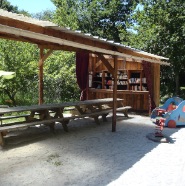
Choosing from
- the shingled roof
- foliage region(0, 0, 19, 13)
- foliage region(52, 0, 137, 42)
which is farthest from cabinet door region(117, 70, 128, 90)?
foliage region(0, 0, 19, 13)

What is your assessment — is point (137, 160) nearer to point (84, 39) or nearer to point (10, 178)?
point (10, 178)

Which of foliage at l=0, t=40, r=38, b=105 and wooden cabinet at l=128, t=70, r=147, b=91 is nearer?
wooden cabinet at l=128, t=70, r=147, b=91

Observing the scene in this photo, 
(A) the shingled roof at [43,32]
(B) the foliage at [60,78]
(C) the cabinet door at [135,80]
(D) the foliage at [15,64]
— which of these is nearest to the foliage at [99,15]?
(B) the foliage at [60,78]

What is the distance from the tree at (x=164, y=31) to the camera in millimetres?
15805

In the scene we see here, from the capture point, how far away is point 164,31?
52.7 ft

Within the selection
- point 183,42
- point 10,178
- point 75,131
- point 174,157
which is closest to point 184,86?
point 183,42

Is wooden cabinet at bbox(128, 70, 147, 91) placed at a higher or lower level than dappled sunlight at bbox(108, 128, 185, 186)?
higher

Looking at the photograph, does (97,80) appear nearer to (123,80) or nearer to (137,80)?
(123,80)

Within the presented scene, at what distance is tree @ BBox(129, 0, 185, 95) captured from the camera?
15805mm

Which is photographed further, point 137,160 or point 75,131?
point 75,131

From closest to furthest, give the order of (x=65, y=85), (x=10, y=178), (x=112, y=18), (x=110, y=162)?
(x=10, y=178), (x=110, y=162), (x=65, y=85), (x=112, y=18)

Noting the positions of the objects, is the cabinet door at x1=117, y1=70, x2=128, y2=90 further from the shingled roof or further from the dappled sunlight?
the dappled sunlight

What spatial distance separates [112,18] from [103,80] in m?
15.3

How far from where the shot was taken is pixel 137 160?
5426 millimetres
